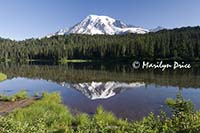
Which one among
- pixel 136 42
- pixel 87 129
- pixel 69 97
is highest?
pixel 136 42

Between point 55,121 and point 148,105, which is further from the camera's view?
point 148,105

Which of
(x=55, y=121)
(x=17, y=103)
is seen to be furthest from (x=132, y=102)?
(x=55, y=121)

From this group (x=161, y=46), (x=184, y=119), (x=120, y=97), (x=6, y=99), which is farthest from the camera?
(x=161, y=46)

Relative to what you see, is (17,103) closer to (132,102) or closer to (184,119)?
(132,102)

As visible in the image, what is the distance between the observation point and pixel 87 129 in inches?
464

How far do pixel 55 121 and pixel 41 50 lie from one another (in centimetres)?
18129

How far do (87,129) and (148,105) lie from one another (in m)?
22.1

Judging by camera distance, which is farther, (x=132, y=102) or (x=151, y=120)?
(x=132, y=102)

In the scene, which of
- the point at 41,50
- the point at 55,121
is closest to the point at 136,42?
the point at 41,50

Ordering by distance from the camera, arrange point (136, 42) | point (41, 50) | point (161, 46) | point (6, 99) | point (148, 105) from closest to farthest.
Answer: point (148, 105)
point (6, 99)
point (161, 46)
point (136, 42)
point (41, 50)

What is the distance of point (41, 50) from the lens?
196m

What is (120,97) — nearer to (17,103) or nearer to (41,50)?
(17,103)

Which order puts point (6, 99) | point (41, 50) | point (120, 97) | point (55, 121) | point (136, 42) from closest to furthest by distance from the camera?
point (55, 121) < point (6, 99) < point (120, 97) < point (136, 42) < point (41, 50)

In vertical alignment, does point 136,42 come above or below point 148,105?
above
